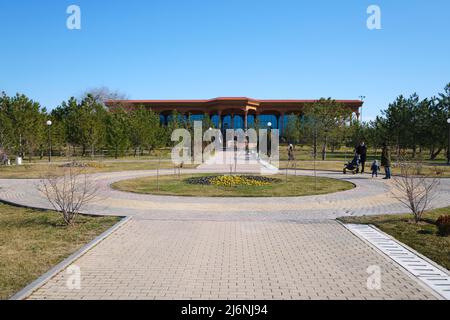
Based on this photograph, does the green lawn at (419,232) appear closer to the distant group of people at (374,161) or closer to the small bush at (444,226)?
the small bush at (444,226)

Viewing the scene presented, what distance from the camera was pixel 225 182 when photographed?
53.7ft

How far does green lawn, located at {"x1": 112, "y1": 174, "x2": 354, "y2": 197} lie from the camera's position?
44.2 ft

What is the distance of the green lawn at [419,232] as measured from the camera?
6.73 meters

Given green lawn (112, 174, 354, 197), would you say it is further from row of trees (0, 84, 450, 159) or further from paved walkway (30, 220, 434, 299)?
row of trees (0, 84, 450, 159)

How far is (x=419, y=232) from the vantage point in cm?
813

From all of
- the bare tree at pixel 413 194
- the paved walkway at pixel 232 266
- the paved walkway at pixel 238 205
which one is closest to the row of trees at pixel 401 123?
the bare tree at pixel 413 194

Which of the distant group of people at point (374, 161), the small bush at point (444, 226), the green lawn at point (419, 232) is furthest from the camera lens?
the distant group of people at point (374, 161)

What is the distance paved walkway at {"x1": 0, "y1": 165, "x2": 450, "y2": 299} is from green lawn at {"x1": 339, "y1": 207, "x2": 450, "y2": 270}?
0.85m

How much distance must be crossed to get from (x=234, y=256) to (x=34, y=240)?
14.0 ft

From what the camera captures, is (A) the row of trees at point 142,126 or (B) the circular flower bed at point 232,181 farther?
(A) the row of trees at point 142,126

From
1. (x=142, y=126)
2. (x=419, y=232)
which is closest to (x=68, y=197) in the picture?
(x=419, y=232)

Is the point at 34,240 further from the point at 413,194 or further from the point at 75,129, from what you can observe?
the point at 75,129

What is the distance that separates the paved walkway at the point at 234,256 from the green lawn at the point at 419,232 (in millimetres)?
848

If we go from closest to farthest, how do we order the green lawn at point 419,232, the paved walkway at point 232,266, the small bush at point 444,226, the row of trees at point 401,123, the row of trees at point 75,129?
1. the paved walkway at point 232,266
2. the green lawn at point 419,232
3. the small bush at point 444,226
4. the row of trees at point 75,129
5. the row of trees at point 401,123
